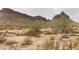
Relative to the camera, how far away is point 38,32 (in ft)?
7.19

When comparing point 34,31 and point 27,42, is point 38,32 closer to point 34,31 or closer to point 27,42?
point 34,31

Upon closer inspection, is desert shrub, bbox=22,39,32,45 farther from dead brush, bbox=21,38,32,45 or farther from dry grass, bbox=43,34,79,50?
dry grass, bbox=43,34,79,50

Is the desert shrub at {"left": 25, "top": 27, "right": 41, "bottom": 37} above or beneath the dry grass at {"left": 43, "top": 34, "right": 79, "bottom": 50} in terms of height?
above

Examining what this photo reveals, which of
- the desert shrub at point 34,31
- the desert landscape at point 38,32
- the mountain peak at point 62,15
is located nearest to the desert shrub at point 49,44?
the desert landscape at point 38,32

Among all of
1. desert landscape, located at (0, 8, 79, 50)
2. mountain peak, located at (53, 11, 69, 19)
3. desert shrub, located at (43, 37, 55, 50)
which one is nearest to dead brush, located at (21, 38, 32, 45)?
desert landscape, located at (0, 8, 79, 50)

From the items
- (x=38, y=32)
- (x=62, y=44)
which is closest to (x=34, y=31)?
(x=38, y=32)

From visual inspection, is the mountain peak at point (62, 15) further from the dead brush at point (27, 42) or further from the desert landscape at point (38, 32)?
the dead brush at point (27, 42)

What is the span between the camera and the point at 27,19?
2205 mm

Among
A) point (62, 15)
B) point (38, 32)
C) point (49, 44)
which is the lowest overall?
point (49, 44)

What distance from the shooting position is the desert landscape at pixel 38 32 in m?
2.16

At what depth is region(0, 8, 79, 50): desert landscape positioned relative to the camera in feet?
7.08
